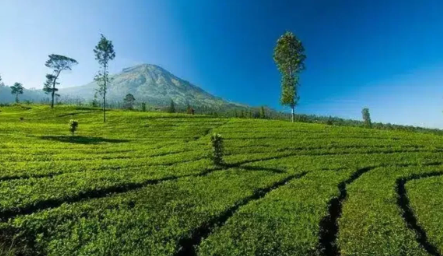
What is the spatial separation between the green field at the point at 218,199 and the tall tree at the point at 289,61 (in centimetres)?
3959

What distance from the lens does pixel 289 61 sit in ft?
263

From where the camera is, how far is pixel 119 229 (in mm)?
16859

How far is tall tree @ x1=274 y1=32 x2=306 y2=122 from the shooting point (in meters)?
79.6

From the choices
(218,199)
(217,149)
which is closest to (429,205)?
(218,199)

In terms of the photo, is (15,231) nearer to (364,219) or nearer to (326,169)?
(364,219)

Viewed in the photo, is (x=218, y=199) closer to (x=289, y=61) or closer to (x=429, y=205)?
(x=429, y=205)

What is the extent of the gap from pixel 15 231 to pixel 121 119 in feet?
177

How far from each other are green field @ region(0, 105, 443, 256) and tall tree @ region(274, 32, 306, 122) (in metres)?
39.6

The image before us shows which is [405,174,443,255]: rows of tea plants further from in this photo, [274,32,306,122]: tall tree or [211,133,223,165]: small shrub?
[274,32,306,122]: tall tree

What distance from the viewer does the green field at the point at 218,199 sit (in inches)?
638

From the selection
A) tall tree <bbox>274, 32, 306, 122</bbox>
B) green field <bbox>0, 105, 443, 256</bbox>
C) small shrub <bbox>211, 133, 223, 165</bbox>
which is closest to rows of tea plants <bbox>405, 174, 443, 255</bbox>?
green field <bbox>0, 105, 443, 256</bbox>

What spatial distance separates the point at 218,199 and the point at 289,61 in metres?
63.4

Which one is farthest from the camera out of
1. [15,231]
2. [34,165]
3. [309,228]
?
[34,165]

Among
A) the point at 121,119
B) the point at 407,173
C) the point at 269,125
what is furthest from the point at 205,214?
the point at 121,119
